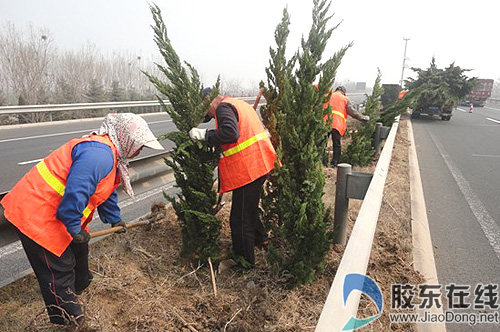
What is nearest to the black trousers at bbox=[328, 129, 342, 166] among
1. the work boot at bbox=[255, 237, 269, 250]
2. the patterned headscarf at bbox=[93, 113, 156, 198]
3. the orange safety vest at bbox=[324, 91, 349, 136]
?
the orange safety vest at bbox=[324, 91, 349, 136]

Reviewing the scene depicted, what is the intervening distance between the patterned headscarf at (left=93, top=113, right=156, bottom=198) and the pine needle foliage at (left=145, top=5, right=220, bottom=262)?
0.43 m

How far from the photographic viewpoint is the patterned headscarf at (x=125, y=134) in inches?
92.2

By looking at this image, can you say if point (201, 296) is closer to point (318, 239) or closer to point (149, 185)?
point (318, 239)

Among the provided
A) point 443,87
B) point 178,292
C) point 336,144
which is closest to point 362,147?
point 336,144

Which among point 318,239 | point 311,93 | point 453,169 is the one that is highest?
point 311,93

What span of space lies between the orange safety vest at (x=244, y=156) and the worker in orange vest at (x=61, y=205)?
848 mm

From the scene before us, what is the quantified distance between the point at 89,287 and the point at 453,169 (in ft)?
26.3

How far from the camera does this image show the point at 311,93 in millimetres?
2850

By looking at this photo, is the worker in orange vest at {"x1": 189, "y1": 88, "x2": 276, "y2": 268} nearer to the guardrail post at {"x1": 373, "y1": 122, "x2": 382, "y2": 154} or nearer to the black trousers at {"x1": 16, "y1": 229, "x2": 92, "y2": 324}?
the black trousers at {"x1": 16, "y1": 229, "x2": 92, "y2": 324}

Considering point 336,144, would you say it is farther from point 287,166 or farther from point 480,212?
point 287,166

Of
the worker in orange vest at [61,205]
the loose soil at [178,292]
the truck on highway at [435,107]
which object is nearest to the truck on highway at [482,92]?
the truck on highway at [435,107]

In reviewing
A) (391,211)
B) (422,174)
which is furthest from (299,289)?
(422,174)

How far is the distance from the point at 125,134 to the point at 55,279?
1.10m

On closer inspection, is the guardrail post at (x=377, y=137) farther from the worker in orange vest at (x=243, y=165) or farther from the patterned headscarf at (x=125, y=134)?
the patterned headscarf at (x=125, y=134)
